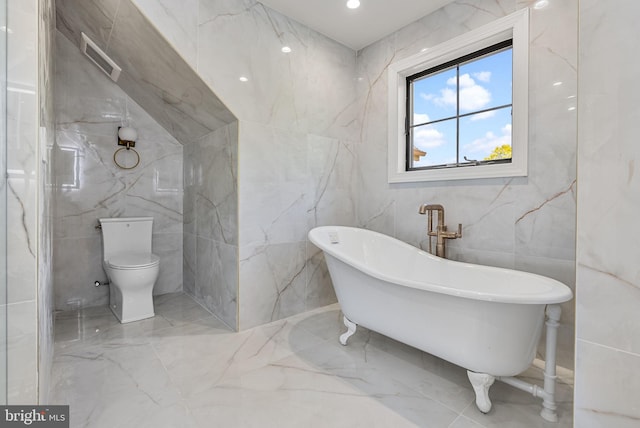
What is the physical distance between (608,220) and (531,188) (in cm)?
114

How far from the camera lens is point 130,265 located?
90.4 inches

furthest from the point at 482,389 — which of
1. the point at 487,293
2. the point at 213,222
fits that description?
the point at 213,222

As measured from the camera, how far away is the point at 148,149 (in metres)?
2.96

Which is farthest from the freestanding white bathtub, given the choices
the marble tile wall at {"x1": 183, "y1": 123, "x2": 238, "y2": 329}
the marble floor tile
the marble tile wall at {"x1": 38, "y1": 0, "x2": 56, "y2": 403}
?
the marble tile wall at {"x1": 38, "y1": 0, "x2": 56, "y2": 403}

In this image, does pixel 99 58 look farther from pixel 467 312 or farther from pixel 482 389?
pixel 482 389

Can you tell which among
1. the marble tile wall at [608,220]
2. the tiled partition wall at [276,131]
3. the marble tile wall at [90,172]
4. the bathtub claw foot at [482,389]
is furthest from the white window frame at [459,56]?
the marble tile wall at [90,172]

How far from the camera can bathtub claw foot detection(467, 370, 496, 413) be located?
1.37m

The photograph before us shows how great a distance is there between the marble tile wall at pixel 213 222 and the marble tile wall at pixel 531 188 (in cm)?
142

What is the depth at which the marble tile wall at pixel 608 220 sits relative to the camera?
818 millimetres

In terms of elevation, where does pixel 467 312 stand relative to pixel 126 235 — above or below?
below

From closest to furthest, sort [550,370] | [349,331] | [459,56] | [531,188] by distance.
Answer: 1. [550,370]
2. [531,188]
3. [349,331]
4. [459,56]

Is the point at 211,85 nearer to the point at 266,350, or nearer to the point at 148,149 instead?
the point at 148,149

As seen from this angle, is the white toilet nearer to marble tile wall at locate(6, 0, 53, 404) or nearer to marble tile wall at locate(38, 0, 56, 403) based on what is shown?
marble tile wall at locate(38, 0, 56, 403)

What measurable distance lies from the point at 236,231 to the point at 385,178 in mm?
1399
